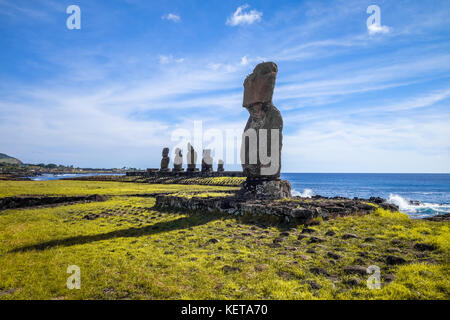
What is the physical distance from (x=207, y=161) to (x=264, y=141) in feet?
118

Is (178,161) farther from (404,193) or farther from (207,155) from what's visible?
(404,193)

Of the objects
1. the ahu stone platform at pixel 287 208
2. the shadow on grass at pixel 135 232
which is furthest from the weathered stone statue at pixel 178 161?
the shadow on grass at pixel 135 232

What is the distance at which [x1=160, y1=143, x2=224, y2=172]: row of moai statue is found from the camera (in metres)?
47.7

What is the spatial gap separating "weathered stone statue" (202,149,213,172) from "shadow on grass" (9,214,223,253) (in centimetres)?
3703

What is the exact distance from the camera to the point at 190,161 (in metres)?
47.8

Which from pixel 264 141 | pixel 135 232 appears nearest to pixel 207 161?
pixel 264 141

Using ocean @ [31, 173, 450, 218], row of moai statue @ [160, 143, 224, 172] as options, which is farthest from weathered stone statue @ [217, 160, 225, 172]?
ocean @ [31, 173, 450, 218]

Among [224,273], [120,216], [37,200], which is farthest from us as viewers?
[37,200]
